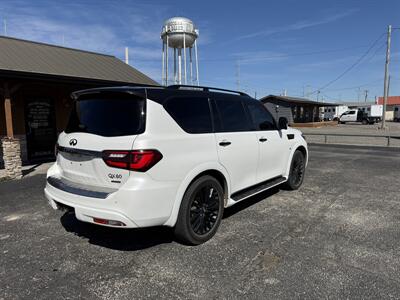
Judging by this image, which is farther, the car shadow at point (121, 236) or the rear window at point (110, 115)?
the car shadow at point (121, 236)

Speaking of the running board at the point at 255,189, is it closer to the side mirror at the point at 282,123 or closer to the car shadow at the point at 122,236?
the side mirror at the point at 282,123

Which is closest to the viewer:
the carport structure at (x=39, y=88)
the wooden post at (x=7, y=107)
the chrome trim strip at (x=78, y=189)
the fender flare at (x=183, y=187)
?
the chrome trim strip at (x=78, y=189)

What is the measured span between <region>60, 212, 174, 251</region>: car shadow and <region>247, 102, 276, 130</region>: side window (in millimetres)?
2225

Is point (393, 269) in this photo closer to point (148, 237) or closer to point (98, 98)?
point (148, 237)

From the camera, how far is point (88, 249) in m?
3.72

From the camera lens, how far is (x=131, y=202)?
305 cm

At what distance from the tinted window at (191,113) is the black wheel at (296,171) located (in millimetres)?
2750

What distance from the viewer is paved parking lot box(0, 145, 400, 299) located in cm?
287

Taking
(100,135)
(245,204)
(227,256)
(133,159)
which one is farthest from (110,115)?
(245,204)

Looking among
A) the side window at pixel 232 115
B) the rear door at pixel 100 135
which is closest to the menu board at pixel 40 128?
the rear door at pixel 100 135

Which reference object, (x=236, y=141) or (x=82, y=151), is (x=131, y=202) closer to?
(x=82, y=151)

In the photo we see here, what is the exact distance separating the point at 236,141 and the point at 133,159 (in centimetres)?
173

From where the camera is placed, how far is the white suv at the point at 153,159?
312 cm

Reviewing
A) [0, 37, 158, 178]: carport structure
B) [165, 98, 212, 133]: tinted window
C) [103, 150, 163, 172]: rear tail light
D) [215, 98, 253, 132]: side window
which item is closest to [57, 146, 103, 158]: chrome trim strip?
[103, 150, 163, 172]: rear tail light
